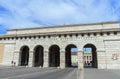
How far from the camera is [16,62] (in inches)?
1911

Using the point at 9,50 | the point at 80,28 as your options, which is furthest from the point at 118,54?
the point at 9,50

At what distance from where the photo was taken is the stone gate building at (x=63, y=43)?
4106 cm

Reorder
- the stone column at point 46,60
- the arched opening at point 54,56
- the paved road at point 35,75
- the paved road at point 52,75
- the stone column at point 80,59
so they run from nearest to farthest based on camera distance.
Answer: the paved road at point 35,75 → the paved road at point 52,75 → the stone column at point 80,59 → the stone column at point 46,60 → the arched opening at point 54,56

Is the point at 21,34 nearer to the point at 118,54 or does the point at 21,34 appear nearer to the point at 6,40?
the point at 6,40

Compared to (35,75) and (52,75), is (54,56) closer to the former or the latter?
(52,75)

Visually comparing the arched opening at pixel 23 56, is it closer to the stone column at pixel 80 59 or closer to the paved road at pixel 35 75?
the stone column at pixel 80 59

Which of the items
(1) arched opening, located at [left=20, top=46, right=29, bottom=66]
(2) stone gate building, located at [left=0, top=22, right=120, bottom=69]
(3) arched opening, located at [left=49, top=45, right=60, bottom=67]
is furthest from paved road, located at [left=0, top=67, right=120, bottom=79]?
(3) arched opening, located at [left=49, top=45, right=60, bottom=67]

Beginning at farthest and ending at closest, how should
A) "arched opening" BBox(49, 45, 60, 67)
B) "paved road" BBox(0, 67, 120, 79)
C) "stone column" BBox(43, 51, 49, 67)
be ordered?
"arched opening" BBox(49, 45, 60, 67) → "stone column" BBox(43, 51, 49, 67) → "paved road" BBox(0, 67, 120, 79)

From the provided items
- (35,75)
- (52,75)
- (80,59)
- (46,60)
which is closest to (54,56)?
(46,60)

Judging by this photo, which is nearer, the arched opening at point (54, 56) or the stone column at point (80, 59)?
the stone column at point (80, 59)

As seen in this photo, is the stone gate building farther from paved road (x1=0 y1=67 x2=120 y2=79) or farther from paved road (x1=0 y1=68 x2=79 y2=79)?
paved road (x1=0 y1=68 x2=79 y2=79)

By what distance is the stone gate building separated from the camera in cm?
4106

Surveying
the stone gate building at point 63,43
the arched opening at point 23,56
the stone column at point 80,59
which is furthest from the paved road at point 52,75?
the arched opening at point 23,56

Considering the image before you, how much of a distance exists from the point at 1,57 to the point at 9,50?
142 inches
